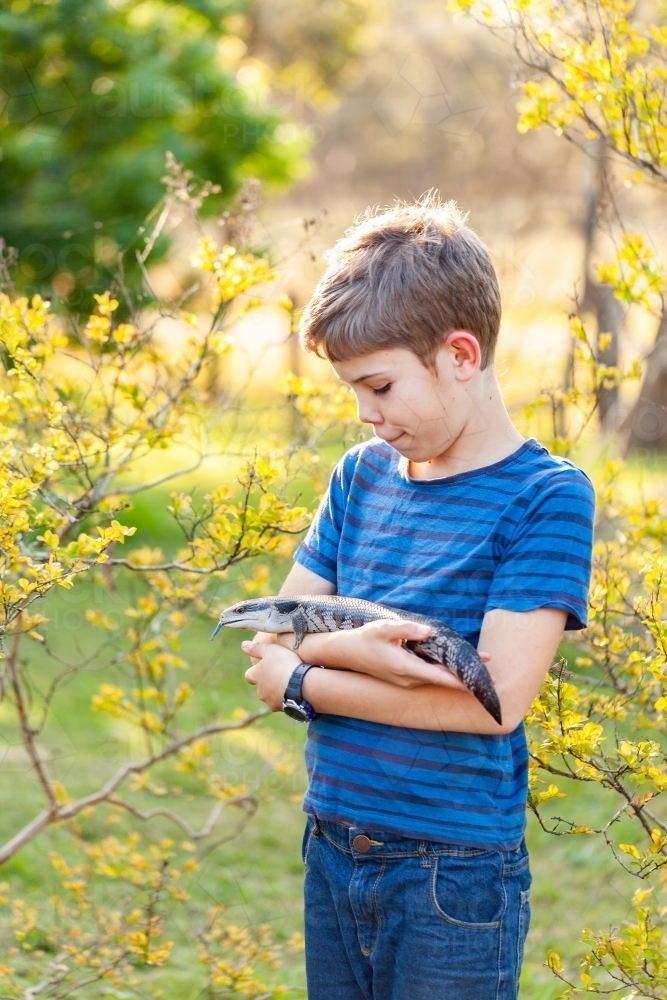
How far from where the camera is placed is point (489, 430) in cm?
200

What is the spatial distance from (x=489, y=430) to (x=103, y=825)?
13.0 feet

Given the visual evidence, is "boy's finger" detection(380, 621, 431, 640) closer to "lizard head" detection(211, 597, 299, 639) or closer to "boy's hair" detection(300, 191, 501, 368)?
"lizard head" detection(211, 597, 299, 639)

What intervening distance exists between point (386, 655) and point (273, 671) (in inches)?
12.6

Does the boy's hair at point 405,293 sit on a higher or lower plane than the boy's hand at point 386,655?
higher

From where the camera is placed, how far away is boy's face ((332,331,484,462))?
1.94 meters

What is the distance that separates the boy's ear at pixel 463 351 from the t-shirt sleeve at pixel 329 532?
0.39 metres

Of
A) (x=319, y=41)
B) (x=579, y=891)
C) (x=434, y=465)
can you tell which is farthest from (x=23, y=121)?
(x=434, y=465)

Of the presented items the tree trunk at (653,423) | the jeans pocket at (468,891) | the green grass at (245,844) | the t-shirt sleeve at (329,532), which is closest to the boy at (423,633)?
the jeans pocket at (468,891)

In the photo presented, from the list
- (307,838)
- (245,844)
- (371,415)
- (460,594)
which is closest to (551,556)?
(460,594)

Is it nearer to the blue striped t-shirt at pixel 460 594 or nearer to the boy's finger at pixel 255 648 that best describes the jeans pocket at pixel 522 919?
the blue striped t-shirt at pixel 460 594

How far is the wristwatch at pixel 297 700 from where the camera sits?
1.99 meters

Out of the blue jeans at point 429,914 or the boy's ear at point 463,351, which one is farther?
the boy's ear at point 463,351

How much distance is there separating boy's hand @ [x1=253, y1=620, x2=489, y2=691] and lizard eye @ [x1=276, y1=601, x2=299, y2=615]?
0.12 m

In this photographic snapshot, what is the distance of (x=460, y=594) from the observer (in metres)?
1.90
